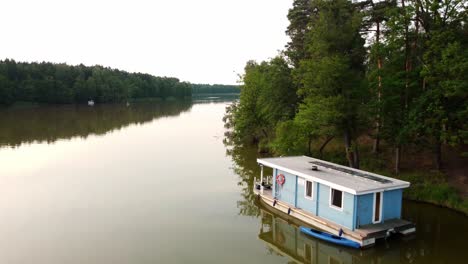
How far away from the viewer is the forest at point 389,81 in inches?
812

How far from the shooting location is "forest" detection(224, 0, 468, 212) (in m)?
20.6

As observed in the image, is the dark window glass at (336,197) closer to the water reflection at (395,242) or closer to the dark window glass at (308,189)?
the dark window glass at (308,189)

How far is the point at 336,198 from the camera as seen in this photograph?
56.0 feet

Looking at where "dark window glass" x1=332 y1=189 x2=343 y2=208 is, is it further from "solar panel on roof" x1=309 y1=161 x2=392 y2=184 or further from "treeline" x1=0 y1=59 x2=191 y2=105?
"treeline" x1=0 y1=59 x2=191 y2=105

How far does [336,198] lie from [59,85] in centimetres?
10879

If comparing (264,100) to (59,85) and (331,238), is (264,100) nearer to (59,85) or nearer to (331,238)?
(331,238)

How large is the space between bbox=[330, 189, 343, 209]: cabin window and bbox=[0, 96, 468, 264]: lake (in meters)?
1.92

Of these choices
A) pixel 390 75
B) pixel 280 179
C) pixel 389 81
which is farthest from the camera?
pixel 390 75

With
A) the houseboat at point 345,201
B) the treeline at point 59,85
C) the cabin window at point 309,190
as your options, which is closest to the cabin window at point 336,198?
the houseboat at point 345,201

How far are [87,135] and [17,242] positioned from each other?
1394 inches

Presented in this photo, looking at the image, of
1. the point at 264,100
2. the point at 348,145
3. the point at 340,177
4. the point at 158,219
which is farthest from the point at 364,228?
the point at 264,100

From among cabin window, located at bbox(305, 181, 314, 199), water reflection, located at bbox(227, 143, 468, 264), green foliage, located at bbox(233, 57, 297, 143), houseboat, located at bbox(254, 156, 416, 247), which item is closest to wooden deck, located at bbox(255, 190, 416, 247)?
houseboat, located at bbox(254, 156, 416, 247)

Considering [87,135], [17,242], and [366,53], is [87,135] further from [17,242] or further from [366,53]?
[366,53]

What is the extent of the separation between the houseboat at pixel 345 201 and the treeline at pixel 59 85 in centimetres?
9444
